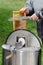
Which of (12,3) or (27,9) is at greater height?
(27,9)

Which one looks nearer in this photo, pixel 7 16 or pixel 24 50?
pixel 24 50

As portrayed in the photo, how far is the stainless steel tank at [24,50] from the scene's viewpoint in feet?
15.9

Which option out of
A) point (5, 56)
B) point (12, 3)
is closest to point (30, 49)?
point (5, 56)

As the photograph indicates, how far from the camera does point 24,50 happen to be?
4.83 metres

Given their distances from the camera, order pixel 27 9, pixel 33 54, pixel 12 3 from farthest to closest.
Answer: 1. pixel 12 3
2. pixel 27 9
3. pixel 33 54

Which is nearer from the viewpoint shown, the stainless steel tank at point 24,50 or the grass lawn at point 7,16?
the stainless steel tank at point 24,50

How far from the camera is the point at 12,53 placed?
4887mm

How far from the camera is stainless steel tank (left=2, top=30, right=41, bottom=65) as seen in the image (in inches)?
191

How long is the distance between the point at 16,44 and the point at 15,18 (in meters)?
0.37

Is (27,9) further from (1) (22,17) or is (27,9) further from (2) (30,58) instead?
(2) (30,58)

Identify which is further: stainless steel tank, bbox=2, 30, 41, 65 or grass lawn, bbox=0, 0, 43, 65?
grass lawn, bbox=0, 0, 43, 65

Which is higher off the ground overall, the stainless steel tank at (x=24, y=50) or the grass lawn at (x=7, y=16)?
the stainless steel tank at (x=24, y=50)

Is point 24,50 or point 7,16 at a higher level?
point 24,50

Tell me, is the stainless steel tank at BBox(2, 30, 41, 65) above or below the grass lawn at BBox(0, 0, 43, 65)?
above
